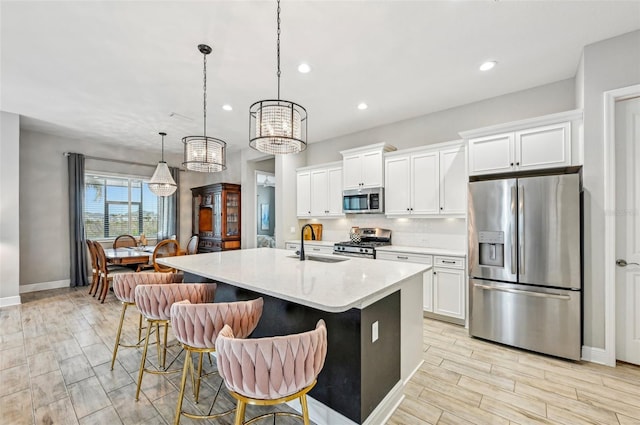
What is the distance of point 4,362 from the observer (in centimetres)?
262

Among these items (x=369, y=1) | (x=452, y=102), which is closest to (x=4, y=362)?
(x=369, y=1)

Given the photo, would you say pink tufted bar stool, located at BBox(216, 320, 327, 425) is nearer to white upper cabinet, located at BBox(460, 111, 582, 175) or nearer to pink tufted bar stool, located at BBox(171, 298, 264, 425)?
pink tufted bar stool, located at BBox(171, 298, 264, 425)

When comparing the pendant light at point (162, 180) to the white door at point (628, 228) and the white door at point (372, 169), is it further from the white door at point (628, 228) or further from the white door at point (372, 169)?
the white door at point (628, 228)

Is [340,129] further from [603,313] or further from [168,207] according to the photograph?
[168,207]

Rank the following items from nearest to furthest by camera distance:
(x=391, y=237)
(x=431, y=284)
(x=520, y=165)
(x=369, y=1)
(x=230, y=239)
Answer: (x=369, y=1) < (x=520, y=165) < (x=431, y=284) < (x=391, y=237) < (x=230, y=239)

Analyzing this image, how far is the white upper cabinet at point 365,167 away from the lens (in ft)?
14.6

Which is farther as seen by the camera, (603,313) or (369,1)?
(603,313)

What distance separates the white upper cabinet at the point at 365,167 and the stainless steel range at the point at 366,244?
0.81 metres

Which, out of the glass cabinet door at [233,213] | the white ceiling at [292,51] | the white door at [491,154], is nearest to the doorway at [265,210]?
the glass cabinet door at [233,213]

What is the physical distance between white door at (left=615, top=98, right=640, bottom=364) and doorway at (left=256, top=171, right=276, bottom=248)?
597 centimetres

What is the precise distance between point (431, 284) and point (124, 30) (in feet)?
13.8

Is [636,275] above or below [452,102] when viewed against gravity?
below

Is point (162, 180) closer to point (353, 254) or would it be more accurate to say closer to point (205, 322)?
point (353, 254)

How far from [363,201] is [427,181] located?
1048 millimetres
